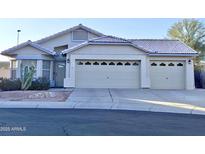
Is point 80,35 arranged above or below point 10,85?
above

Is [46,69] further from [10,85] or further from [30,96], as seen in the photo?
[30,96]

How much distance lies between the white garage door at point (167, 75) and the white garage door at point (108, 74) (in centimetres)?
148

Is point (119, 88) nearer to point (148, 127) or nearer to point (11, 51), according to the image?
point (11, 51)

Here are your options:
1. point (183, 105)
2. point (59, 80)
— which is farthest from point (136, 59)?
point (183, 105)

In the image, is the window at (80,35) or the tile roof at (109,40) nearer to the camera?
the tile roof at (109,40)

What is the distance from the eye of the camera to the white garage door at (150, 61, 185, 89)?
22703 millimetres

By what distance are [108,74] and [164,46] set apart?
639 cm

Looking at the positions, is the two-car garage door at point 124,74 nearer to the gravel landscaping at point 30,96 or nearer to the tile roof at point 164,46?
the tile roof at point 164,46

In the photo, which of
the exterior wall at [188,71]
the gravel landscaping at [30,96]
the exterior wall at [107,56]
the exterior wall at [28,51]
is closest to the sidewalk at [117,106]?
the gravel landscaping at [30,96]

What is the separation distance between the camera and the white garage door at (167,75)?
22703 millimetres

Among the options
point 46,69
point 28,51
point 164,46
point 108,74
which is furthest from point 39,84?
point 164,46

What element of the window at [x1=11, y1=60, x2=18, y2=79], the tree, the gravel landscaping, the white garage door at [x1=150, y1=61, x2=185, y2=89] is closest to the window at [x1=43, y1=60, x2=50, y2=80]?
the window at [x1=11, y1=60, x2=18, y2=79]

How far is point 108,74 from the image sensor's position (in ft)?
73.3

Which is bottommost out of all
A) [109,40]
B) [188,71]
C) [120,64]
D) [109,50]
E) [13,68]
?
[188,71]
